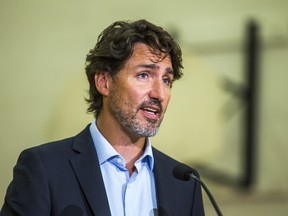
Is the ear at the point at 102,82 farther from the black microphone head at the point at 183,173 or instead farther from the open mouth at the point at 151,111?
the black microphone head at the point at 183,173

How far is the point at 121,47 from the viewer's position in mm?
1751

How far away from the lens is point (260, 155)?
2.90 meters

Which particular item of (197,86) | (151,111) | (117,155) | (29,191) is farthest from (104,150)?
(197,86)

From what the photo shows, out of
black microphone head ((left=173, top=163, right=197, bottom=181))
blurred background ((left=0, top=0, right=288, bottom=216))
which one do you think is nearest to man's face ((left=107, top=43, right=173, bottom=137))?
black microphone head ((left=173, top=163, right=197, bottom=181))

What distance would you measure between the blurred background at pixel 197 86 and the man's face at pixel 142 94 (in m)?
1.04

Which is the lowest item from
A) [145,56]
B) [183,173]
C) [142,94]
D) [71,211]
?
[71,211]

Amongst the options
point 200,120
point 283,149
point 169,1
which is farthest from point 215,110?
point 169,1

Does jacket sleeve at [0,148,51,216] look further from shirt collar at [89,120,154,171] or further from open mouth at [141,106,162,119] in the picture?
open mouth at [141,106,162,119]

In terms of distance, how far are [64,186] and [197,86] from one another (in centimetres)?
152

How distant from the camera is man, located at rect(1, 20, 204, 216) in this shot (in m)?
1.49

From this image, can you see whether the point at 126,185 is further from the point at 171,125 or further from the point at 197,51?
the point at 197,51

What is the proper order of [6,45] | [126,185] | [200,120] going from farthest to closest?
[200,120]
[6,45]
[126,185]

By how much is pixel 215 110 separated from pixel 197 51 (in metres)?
0.38

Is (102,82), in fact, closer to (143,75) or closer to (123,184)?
(143,75)
